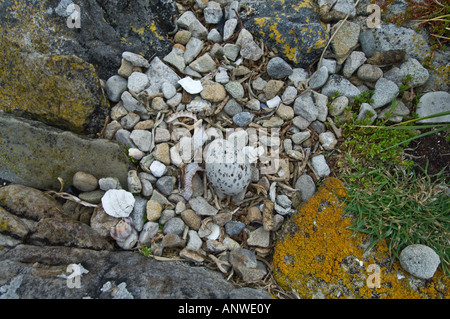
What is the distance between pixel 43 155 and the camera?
128 inches

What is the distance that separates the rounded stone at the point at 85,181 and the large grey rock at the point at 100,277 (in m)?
0.72

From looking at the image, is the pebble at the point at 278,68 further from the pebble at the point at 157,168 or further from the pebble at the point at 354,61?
the pebble at the point at 157,168

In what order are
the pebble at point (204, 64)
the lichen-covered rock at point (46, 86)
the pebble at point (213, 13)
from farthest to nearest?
the pebble at point (213, 13)
the pebble at point (204, 64)
the lichen-covered rock at point (46, 86)

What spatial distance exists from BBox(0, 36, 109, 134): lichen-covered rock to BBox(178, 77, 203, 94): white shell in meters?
1.00

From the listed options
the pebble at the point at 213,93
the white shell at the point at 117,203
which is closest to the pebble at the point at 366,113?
the pebble at the point at 213,93

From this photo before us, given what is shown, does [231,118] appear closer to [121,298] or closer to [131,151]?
[131,151]

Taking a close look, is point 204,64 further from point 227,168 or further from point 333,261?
point 333,261

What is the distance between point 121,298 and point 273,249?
167cm

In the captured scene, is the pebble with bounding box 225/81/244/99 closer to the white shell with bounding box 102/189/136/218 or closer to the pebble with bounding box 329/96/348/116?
the pebble with bounding box 329/96/348/116

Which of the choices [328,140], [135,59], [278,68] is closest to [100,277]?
[135,59]

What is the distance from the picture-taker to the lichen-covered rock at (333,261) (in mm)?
2896

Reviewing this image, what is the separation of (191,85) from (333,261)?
2.56 metres

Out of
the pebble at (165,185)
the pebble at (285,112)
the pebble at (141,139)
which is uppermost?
the pebble at (285,112)

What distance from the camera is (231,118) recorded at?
378 cm
